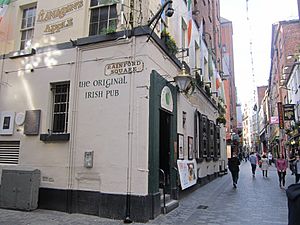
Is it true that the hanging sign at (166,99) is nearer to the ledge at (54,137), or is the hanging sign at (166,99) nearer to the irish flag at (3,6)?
the ledge at (54,137)

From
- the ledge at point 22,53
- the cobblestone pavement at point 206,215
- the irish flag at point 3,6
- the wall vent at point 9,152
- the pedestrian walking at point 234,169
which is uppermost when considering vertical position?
the irish flag at point 3,6

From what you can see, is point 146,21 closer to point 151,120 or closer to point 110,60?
point 110,60

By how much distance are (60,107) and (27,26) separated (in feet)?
11.4

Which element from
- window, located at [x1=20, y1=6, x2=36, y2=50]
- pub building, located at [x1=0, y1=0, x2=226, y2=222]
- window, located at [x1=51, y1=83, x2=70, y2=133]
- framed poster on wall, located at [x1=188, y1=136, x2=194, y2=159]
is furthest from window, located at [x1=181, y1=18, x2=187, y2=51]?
window, located at [x1=20, y1=6, x2=36, y2=50]

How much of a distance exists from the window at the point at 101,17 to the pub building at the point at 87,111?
0.12 ft

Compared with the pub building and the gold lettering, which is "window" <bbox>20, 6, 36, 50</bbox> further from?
the gold lettering

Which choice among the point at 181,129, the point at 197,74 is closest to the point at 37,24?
the point at 181,129

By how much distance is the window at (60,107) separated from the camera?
30.4 feet

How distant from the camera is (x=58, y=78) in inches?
364

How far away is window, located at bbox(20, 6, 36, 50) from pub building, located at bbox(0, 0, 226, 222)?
0.13ft

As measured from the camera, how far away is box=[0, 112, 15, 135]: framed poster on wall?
973cm

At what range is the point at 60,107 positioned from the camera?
9430 mm

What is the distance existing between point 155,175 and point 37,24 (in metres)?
6.46

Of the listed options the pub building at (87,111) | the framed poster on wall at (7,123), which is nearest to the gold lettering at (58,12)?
the pub building at (87,111)
